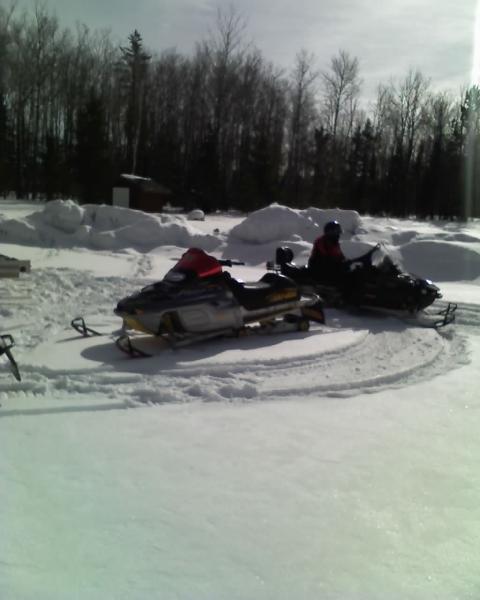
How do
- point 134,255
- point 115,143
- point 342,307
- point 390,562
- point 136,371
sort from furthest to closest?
point 115,143, point 134,255, point 342,307, point 136,371, point 390,562

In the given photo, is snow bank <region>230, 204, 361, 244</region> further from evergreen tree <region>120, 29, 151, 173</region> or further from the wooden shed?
evergreen tree <region>120, 29, 151, 173</region>

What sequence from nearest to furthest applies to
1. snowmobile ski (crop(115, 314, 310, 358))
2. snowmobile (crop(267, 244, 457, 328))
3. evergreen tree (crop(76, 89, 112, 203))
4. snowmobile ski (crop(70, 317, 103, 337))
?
snowmobile ski (crop(115, 314, 310, 358)), snowmobile ski (crop(70, 317, 103, 337)), snowmobile (crop(267, 244, 457, 328)), evergreen tree (crop(76, 89, 112, 203))

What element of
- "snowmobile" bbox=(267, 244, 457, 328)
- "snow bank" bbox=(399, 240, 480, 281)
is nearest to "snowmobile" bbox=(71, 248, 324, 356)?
"snowmobile" bbox=(267, 244, 457, 328)

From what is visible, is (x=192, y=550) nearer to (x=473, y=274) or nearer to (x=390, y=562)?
(x=390, y=562)

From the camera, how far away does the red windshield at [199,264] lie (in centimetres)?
543

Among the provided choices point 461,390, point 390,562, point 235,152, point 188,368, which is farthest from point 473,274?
point 235,152

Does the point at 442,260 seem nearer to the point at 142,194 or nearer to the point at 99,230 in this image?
the point at 99,230

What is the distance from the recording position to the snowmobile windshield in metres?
5.39

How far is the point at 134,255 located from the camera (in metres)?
12.6

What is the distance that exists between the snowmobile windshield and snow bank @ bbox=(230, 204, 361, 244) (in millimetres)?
9550

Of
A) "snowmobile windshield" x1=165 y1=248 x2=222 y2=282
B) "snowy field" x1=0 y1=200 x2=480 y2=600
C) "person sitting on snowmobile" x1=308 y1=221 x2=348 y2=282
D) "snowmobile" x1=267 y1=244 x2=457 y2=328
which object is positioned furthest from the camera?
"person sitting on snowmobile" x1=308 y1=221 x2=348 y2=282

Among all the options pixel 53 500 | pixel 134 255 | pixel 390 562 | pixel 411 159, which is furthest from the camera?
pixel 411 159

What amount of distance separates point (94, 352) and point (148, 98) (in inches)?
1519

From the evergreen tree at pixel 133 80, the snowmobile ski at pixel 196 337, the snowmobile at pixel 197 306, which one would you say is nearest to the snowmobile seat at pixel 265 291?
the snowmobile at pixel 197 306
